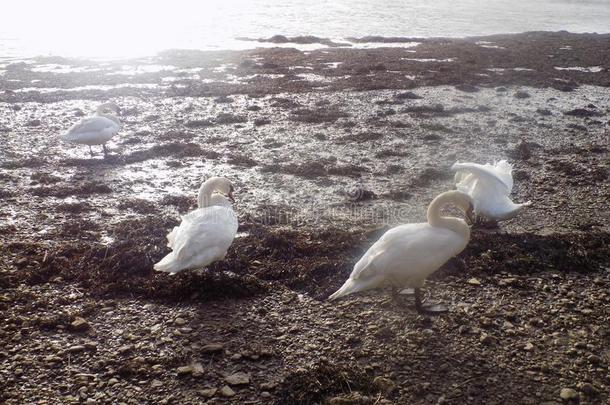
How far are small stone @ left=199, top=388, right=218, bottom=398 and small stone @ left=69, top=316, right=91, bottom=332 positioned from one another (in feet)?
5.30

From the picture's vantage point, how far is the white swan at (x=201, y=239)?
6.03m

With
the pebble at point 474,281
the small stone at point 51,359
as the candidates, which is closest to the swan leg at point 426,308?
the pebble at point 474,281

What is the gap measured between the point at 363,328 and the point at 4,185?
7.42m

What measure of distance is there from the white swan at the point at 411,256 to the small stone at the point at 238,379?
115cm

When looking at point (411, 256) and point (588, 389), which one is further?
point (411, 256)

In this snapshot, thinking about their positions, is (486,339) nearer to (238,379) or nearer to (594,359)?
(594,359)

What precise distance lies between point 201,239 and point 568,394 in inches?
154

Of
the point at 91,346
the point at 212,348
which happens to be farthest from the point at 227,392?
the point at 91,346

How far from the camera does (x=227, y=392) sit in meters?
4.71

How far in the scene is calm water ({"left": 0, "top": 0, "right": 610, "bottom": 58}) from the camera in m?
36.5

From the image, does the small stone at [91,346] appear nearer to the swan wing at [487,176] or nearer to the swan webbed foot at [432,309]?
the swan webbed foot at [432,309]

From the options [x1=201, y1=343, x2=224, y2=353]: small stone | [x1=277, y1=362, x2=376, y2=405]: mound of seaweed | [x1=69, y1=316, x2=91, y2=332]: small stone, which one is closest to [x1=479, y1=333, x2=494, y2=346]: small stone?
[x1=277, y1=362, x2=376, y2=405]: mound of seaweed

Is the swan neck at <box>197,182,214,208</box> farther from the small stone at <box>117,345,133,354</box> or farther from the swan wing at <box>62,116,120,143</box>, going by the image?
the swan wing at <box>62,116,120,143</box>

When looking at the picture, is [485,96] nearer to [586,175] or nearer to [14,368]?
[586,175]
